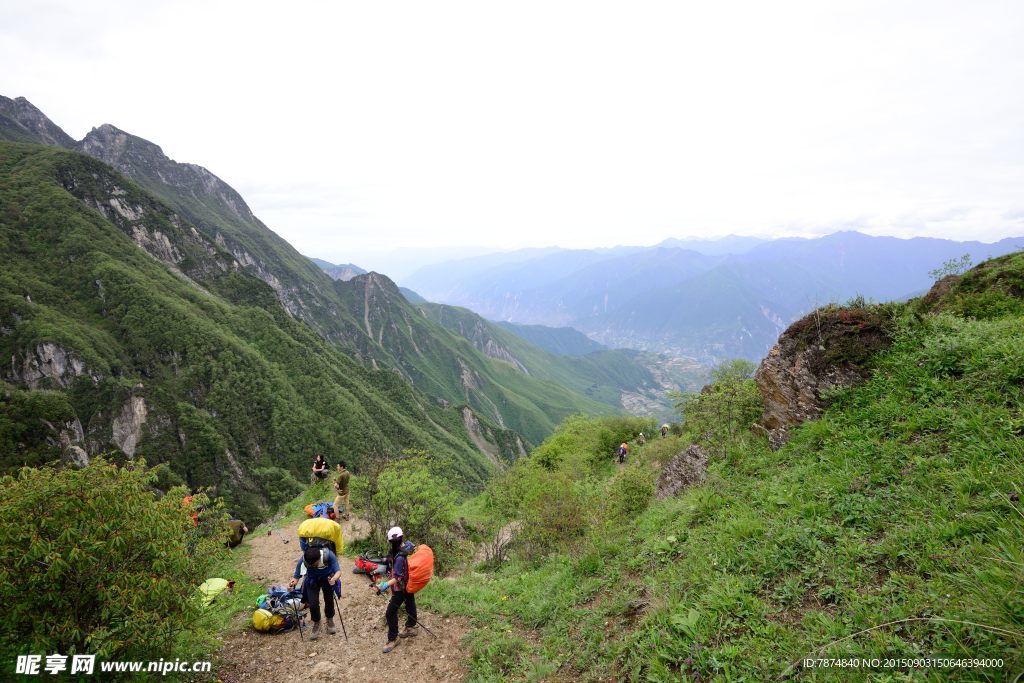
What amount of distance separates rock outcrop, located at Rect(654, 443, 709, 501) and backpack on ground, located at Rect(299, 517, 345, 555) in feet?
33.9

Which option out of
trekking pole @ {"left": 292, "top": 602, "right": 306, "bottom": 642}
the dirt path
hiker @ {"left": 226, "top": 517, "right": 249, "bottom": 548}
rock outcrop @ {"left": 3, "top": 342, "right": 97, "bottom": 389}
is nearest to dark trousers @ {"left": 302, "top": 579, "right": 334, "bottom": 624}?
trekking pole @ {"left": 292, "top": 602, "right": 306, "bottom": 642}

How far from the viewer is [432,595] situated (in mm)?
11875

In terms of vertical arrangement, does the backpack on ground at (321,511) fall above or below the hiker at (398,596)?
below

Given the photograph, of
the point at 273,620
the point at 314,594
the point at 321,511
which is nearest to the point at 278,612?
the point at 273,620

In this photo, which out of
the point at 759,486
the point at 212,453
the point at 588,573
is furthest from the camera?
the point at 212,453

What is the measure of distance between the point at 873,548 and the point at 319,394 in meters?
157

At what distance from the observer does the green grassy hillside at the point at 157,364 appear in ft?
349

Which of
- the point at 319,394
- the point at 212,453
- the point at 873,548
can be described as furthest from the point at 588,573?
the point at 319,394

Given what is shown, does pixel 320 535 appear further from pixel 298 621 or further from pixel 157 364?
pixel 157 364

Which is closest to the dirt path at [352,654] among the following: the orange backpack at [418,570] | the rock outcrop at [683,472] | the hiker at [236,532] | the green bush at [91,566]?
the orange backpack at [418,570]

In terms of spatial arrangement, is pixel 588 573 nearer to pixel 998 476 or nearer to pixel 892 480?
pixel 892 480

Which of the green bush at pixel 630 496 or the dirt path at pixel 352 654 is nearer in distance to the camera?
the dirt path at pixel 352 654

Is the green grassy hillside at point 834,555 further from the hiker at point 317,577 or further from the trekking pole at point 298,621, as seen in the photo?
the trekking pole at point 298,621

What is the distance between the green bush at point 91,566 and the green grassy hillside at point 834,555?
583 cm
